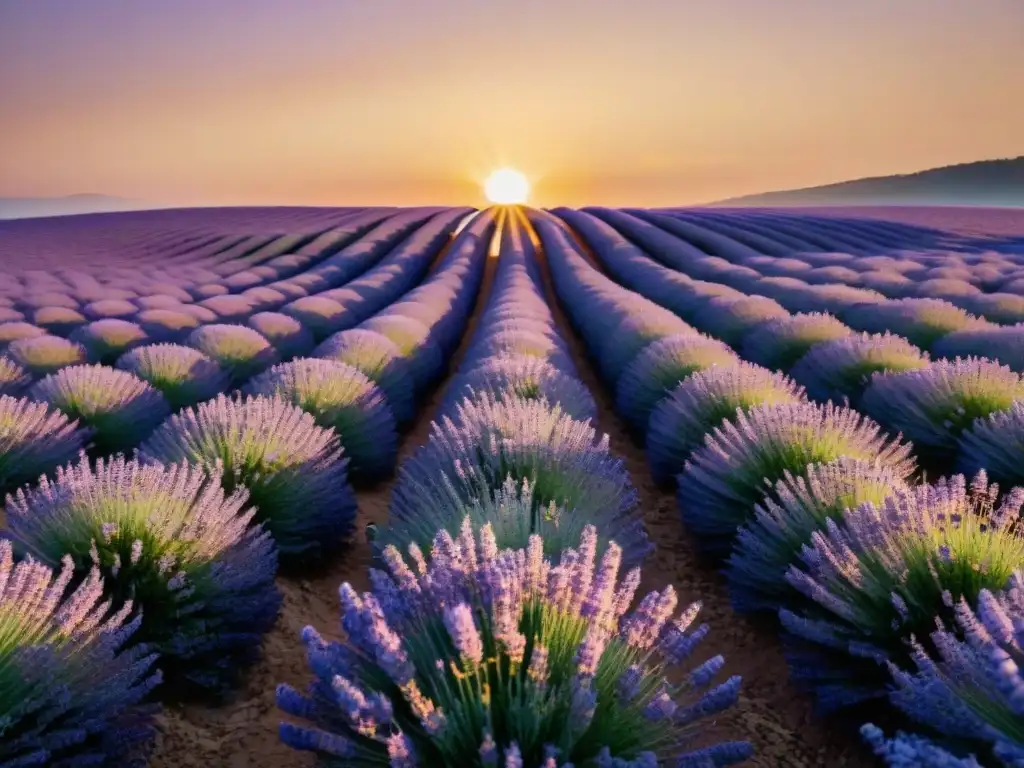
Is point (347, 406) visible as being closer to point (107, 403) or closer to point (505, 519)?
point (107, 403)

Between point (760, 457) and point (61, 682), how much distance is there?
109 inches

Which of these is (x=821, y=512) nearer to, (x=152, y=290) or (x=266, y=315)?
(x=266, y=315)

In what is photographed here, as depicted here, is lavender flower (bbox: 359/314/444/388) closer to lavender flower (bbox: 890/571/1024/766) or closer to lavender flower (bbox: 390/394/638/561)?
lavender flower (bbox: 390/394/638/561)

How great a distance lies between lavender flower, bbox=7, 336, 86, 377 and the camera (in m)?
6.94

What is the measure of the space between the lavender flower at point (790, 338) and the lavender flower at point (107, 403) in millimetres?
4966

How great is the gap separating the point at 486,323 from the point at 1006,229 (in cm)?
2611

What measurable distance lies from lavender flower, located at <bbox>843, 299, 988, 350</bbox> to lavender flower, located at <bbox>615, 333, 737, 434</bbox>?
245cm

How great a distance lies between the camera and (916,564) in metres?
2.31

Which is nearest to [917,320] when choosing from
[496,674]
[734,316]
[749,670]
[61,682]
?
[734,316]

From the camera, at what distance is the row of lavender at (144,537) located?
1929 millimetres

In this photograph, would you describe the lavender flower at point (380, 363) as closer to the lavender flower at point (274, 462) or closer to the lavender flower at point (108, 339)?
the lavender flower at point (274, 462)

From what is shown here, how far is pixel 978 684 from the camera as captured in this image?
63.6 inches

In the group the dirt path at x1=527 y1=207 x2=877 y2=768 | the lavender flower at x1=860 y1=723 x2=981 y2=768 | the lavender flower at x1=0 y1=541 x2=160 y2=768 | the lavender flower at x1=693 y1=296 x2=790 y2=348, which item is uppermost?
the lavender flower at x1=860 y1=723 x2=981 y2=768

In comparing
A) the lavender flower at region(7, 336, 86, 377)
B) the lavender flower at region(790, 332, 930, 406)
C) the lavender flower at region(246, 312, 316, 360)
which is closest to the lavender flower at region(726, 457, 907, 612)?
the lavender flower at region(790, 332, 930, 406)
